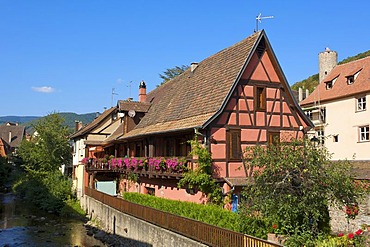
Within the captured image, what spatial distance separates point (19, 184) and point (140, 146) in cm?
2763

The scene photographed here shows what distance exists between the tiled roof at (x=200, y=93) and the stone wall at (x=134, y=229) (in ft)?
18.1

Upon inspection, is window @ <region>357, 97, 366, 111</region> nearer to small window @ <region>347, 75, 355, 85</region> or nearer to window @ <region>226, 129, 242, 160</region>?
small window @ <region>347, 75, 355, 85</region>

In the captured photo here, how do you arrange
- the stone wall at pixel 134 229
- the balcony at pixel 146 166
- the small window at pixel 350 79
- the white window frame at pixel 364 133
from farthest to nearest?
1. the small window at pixel 350 79
2. the white window frame at pixel 364 133
3. the balcony at pixel 146 166
4. the stone wall at pixel 134 229

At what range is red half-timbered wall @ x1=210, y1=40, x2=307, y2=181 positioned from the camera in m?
20.7

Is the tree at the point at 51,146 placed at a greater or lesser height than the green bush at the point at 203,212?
greater

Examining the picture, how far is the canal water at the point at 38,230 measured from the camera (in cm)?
2486

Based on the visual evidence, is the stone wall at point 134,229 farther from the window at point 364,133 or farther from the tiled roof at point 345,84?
the tiled roof at point 345,84

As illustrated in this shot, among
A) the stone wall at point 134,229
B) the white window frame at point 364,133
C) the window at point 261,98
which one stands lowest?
the stone wall at point 134,229

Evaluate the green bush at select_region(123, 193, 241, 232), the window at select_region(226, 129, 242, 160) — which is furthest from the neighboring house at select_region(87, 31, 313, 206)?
the green bush at select_region(123, 193, 241, 232)

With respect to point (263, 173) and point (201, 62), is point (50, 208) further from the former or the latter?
point (263, 173)

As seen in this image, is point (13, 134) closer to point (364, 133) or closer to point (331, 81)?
point (331, 81)

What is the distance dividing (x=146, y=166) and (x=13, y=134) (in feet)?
280

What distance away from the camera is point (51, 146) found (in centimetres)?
4566

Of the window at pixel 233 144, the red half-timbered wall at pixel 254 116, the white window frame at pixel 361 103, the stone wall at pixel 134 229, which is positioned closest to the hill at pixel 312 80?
the white window frame at pixel 361 103
